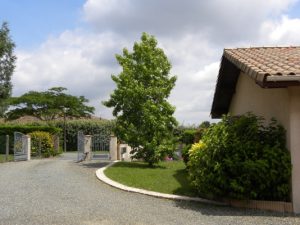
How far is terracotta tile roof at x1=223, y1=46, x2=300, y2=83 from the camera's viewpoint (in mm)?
8391

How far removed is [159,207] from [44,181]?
217 inches

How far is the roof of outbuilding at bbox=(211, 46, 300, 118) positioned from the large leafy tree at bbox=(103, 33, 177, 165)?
353 centimetres

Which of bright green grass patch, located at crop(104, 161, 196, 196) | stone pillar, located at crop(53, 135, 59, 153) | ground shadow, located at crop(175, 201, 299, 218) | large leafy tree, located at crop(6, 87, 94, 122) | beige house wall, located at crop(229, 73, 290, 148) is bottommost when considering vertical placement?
ground shadow, located at crop(175, 201, 299, 218)

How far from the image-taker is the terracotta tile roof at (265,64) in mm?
8391

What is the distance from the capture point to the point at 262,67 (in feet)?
29.8

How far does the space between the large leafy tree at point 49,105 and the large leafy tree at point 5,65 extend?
42.1 ft

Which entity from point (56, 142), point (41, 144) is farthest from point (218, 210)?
point (56, 142)

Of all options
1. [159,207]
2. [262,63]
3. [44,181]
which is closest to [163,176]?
[44,181]

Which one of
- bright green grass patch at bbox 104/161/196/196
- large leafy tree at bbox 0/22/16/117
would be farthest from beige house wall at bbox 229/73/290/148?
large leafy tree at bbox 0/22/16/117

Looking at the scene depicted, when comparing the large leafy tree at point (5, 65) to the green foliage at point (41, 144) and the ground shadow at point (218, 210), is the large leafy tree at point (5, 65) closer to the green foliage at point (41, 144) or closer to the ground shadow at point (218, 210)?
the green foliage at point (41, 144)

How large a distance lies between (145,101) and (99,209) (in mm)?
10297

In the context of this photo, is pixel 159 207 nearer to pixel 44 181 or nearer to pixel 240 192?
pixel 240 192

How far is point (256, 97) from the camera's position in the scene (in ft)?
38.5

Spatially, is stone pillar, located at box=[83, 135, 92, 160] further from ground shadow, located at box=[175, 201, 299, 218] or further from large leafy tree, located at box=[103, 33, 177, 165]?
ground shadow, located at box=[175, 201, 299, 218]
